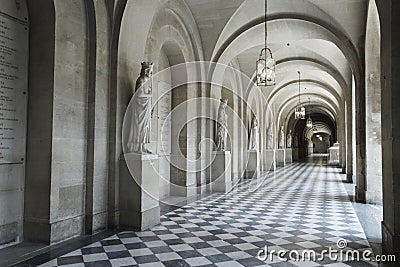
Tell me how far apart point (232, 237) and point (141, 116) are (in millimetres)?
2679

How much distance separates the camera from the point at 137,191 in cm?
554

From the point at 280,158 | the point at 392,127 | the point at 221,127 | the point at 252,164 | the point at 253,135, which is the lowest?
the point at 280,158

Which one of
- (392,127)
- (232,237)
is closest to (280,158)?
(232,237)

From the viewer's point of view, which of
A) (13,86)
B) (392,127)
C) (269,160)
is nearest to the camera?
(392,127)

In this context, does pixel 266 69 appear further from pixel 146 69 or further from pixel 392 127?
pixel 392 127

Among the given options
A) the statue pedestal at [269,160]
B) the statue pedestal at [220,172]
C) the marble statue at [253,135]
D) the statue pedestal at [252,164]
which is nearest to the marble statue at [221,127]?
the statue pedestal at [220,172]

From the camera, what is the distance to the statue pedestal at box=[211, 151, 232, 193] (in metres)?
9.79

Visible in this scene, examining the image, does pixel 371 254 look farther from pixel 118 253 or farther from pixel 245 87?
pixel 245 87

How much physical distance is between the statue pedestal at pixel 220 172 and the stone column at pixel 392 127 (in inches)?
233

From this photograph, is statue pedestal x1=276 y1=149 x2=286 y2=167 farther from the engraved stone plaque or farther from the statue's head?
the engraved stone plaque

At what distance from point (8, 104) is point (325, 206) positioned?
712 cm

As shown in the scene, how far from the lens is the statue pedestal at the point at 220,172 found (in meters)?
9.79

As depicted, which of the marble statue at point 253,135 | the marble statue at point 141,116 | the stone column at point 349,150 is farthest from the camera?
the marble statue at point 253,135

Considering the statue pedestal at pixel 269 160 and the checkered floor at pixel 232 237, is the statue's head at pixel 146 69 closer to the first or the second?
the checkered floor at pixel 232 237
